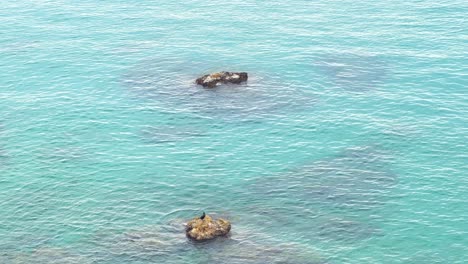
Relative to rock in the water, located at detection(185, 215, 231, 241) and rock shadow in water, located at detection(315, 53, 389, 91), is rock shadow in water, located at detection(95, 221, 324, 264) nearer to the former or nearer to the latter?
rock in the water, located at detection(185, 215, 231, 241)

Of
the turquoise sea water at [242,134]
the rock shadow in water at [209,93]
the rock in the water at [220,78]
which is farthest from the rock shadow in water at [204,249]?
the rock in the water at [220,78]

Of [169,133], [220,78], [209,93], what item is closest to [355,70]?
[220,78]

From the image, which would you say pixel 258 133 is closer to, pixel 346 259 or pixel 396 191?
pixel 396 191

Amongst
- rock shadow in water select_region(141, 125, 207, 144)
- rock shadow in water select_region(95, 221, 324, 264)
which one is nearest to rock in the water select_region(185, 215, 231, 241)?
rock shadow in water select_region(95, 221, 324, 264)

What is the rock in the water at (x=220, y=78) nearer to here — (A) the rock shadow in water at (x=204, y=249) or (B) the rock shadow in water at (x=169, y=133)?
(B) the rock shadow in water at (x=169, y=133)

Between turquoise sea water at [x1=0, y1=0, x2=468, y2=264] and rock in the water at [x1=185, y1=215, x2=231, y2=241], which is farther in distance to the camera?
turquoise sea water at [x1=0, y1=0, x2=468, y2=264]

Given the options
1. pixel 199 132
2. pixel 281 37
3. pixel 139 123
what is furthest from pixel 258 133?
pixel 281 37

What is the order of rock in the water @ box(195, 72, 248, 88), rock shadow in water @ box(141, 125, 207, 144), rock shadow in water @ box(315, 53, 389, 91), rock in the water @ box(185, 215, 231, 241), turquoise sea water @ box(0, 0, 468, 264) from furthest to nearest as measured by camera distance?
rock shadow in water @ box(315, 53, 389, 91), rock in the water @ box(195, 72, 248, 88), rock shadow in water @ box(141, 125, 207, 144), turquoise sea water @ box(0, 0, 468, 264), rock in the water @ box(185, 215, 231, 241)
